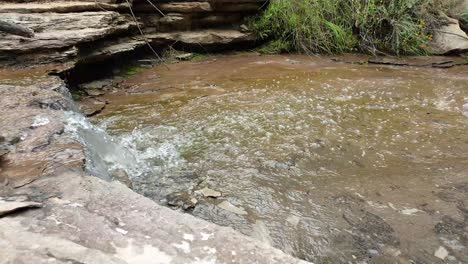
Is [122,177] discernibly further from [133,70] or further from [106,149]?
[133,70]

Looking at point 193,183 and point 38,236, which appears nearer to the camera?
point 38,236

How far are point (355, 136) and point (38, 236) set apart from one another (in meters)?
2.29

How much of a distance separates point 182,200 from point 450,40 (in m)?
5.34

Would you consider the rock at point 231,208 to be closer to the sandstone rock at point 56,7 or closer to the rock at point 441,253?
the rock at point 441,253

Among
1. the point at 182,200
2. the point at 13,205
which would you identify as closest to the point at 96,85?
the point at 182,200

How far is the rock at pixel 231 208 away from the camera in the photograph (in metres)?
2.02

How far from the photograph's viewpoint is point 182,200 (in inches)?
83.7

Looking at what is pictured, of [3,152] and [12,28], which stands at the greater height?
[12,28]

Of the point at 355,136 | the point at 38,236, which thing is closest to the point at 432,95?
the point at 355,136

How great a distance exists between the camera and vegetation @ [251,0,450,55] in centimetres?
577

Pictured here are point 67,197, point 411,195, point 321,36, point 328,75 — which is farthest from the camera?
point 321,36

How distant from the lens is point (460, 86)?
13.7 ft

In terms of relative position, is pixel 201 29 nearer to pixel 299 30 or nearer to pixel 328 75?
pixel 299 30

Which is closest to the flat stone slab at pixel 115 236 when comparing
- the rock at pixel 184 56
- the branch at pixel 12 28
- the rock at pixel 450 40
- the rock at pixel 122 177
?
the rock at pixel 122 177
